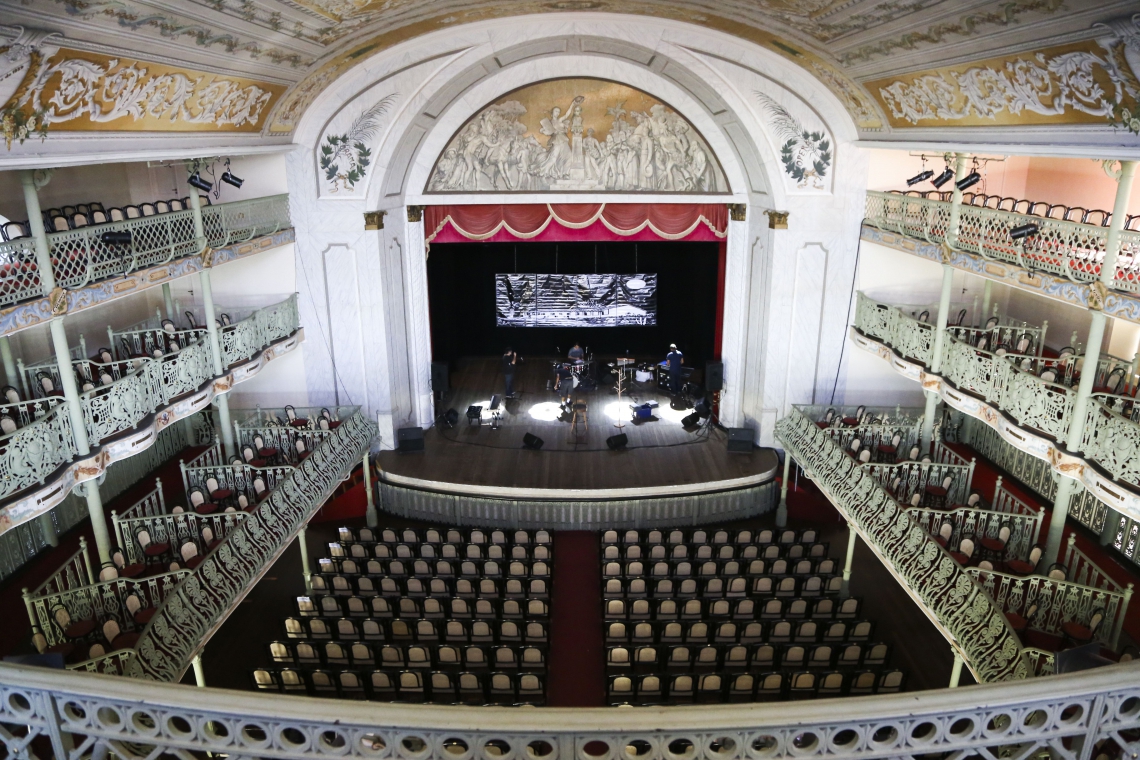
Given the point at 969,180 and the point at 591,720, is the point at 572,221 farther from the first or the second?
the point at 591,720

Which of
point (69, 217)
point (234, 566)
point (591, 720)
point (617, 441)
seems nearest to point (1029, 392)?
point (617, 441)

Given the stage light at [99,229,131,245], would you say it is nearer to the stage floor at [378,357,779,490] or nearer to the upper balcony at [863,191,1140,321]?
the stage floor at [378,357,779,490]

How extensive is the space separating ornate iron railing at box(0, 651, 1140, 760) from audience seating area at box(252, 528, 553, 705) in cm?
791

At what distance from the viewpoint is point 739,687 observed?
10711 mm

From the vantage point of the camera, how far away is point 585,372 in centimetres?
2211

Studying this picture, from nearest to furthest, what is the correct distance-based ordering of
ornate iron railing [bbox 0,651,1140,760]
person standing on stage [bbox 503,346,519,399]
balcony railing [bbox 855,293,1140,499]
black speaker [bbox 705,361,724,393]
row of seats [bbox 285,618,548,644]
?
1. ornate iron railing [bbox 0,651,1140,760]
2. balcony railing [bbox 855,293,1140,499]
3. row of seats [bbox 285,618,548,644]
4. black speaker [bbox 705,361,724,393]
5. person standing on stage [bbox 503,346,519,399]

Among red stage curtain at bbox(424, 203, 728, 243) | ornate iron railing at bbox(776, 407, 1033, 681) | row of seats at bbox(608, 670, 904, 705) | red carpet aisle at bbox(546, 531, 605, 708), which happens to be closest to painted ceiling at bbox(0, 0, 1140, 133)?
red stage curtain at bbox(424, 203, 728, 243)

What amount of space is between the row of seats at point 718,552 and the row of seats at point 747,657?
2556 millimetres

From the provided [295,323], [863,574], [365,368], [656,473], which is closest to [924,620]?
[863,574]

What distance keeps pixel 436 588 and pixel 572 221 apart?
8.72m

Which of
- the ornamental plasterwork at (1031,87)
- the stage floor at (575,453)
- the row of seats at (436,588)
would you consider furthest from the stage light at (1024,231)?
the row of seats at (436,588)

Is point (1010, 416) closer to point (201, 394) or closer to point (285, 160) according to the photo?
point (201, 394)

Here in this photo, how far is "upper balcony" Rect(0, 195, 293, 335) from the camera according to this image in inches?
375

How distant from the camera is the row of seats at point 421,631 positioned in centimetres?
1212
